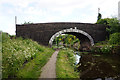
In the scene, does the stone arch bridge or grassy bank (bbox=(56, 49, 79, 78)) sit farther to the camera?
the stone arch bridge

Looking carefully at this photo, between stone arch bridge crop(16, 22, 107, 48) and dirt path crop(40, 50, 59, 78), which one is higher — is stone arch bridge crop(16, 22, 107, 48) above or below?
above

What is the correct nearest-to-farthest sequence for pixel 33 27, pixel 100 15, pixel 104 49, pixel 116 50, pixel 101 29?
1. pixel 116 50
2. pixel 104 49
3. pixel 33 27
4. pixel 101 29
5. pixel 100 15

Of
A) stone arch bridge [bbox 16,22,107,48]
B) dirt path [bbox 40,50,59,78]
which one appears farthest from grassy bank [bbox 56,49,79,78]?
stone arch bridge [bbox 16,22,107,48]

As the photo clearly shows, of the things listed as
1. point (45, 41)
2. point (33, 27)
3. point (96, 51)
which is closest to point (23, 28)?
point (33, 27)

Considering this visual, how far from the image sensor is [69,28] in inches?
597

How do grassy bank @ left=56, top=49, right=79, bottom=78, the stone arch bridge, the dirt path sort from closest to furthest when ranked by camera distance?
the dirt path
grassy bank @ left=56, top=49, right=79, bottom=78
the stone arch bridge

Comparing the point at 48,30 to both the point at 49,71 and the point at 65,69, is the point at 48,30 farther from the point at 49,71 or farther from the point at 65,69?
the point at 49,71

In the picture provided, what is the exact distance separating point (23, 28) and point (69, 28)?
6738 millimetres

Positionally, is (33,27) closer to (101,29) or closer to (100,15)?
(101,29)

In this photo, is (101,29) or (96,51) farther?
(101,29)

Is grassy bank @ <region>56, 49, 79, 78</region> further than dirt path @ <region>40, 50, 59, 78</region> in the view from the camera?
Yes

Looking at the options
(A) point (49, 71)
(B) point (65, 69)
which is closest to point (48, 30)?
(B) point (65, 69)

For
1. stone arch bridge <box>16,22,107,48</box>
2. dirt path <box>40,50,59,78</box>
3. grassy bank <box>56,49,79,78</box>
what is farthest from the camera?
stone arch bridge <box>16,22,107,48</box>

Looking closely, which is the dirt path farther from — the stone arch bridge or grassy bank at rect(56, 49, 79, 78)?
the stone arch bridge
